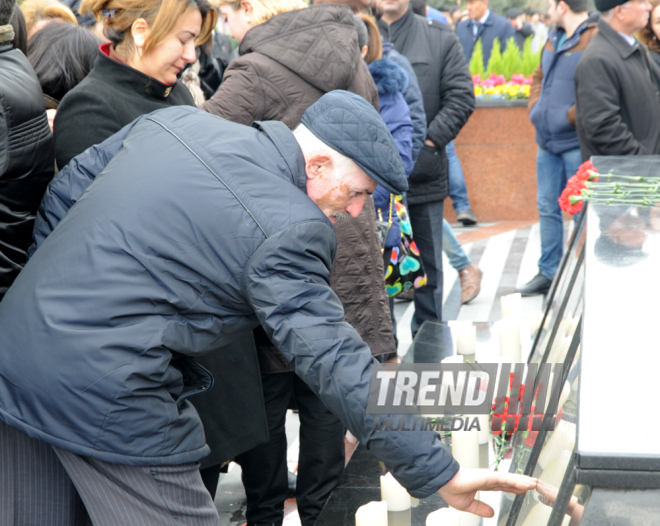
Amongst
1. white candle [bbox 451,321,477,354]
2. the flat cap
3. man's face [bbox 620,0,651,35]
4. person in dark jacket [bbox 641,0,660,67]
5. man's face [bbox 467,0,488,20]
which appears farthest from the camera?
man's face [bbox 467,0,488,20]

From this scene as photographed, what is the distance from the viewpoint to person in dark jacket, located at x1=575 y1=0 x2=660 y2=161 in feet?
14.4

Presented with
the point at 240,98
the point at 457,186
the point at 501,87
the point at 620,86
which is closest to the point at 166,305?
the point at 240,98

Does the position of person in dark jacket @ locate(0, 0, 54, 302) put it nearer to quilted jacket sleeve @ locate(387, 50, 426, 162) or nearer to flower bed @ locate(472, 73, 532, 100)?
quilted jacket sleeve @ locate(387, 50, 426, 162)

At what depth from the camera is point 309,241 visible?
60.9 inches

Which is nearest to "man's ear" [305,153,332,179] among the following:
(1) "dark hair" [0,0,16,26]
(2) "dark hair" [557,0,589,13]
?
(1) "dark hair" [0,0,16,26]

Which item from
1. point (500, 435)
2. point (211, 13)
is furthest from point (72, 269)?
point (500, 435)

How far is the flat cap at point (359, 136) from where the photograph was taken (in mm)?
1653

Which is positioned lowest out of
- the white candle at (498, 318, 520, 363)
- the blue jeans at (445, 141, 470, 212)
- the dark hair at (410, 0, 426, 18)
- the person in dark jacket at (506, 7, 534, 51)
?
the person in dark jacket at (506, 7, 534, 51)

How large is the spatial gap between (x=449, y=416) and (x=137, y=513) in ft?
3.57

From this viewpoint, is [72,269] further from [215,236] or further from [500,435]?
[500,435]

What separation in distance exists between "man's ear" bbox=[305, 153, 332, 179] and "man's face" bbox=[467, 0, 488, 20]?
9565mm

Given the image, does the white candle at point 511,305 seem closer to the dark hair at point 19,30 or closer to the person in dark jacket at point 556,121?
the dark hair at point 19,30
